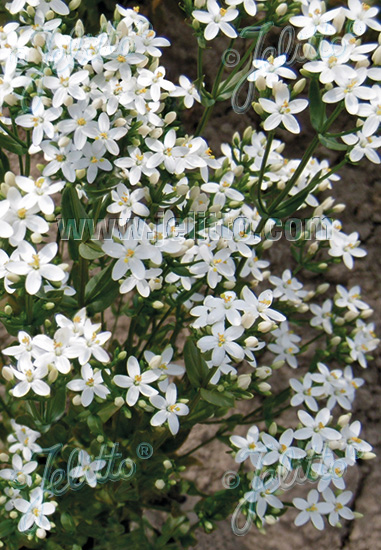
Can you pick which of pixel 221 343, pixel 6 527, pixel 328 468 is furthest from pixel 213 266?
pixel 6 527

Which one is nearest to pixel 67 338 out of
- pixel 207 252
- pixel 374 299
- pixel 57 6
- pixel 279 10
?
pixel 207 252

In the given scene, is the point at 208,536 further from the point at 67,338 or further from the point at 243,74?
the point at 243,74

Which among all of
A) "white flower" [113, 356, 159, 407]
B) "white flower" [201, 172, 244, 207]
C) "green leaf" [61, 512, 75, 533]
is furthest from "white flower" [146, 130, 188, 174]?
"green leaf" [61, 512, 75, 533]

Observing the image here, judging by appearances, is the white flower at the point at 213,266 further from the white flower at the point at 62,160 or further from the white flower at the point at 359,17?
the white flower at the point at 359,17

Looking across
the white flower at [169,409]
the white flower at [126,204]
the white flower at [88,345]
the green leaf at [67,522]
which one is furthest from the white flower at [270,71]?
the green leaf at [67,522]

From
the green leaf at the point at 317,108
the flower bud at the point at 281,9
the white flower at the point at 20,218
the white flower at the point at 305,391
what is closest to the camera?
the white flower at the point at 20,218

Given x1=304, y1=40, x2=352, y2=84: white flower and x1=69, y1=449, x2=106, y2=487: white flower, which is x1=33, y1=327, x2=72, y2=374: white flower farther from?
x1=304, y1=40, x2=352, y2=84: white flower
